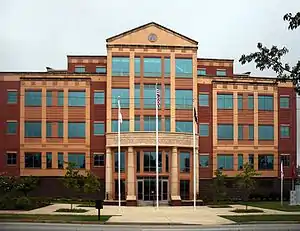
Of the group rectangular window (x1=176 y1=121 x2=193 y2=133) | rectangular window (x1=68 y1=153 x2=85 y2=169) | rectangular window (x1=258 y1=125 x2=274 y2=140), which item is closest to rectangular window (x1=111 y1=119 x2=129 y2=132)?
rectangular window (x1=68 y1=153 x2=85 y2=169)

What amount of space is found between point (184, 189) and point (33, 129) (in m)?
19.8

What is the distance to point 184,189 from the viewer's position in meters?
63.2

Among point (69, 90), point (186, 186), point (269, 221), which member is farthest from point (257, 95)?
point (269, 221)

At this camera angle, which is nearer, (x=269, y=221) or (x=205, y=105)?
(x=269, y=221)

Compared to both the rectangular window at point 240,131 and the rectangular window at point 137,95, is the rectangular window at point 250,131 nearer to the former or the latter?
the rectangular window at point 240,131

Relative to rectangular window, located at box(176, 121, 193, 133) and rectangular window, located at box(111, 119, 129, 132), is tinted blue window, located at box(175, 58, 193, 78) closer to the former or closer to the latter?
rectangular window, located at box(176, 121, 193, 133)

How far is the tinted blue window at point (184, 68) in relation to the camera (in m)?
64.5

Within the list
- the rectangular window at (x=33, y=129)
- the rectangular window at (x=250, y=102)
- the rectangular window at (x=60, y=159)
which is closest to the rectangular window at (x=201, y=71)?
the rectangular window at (x=250, y=102)

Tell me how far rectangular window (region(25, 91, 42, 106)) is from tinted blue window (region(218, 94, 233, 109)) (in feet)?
73.4

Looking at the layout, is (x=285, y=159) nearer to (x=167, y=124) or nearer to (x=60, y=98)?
(x=167, y=124)

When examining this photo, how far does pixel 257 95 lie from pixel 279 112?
375 centimetres

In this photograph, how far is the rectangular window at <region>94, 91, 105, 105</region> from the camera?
6506 cm

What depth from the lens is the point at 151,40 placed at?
6397cm

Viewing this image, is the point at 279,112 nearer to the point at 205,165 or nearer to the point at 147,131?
the point at 205,165
